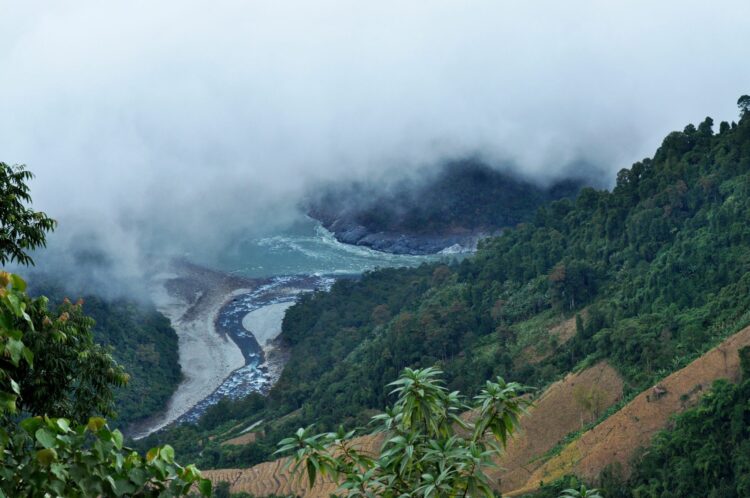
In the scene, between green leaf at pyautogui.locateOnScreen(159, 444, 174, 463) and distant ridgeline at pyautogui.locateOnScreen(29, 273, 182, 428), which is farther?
distant ridgeline at pyautogui.locateOnScreen(29, 273, 182, 428)

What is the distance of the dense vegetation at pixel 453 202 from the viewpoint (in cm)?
9762

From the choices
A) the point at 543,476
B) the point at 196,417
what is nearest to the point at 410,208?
the point at 196,417

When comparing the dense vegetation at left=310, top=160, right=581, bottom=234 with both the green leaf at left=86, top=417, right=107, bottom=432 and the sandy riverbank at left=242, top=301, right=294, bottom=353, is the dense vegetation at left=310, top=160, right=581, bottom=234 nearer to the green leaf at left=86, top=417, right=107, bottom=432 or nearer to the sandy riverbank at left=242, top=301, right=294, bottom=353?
the sandy riverbank at left=242, top=301, right=294, bottom=353

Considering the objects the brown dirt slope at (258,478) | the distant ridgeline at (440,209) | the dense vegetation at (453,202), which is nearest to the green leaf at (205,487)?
the brown dirt slope at (258,478)

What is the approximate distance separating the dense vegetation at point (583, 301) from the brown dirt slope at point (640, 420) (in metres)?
2.15

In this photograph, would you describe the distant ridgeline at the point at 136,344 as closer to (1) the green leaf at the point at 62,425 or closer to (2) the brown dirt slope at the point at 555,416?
(2) the brown dirt slope at the point at 555,416

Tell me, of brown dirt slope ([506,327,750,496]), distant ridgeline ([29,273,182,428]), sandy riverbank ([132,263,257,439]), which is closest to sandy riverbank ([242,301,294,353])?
sandy riverbank ([132,263,257,439])

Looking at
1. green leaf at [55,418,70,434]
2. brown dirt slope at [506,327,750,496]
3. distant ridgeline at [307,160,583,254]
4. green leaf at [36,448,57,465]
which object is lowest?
green leaf at [36,448,57,465]

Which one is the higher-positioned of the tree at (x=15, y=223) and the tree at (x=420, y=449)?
the tree at (x=15, y=223)

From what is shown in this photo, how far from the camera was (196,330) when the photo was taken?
76.8 m

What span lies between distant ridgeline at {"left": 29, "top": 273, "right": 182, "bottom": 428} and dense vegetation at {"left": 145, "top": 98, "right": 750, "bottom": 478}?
6145 millimetres

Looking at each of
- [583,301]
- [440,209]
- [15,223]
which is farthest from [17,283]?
[440,209]

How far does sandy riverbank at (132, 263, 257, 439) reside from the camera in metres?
63.0

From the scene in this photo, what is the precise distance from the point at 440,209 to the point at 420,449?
9158 cm
